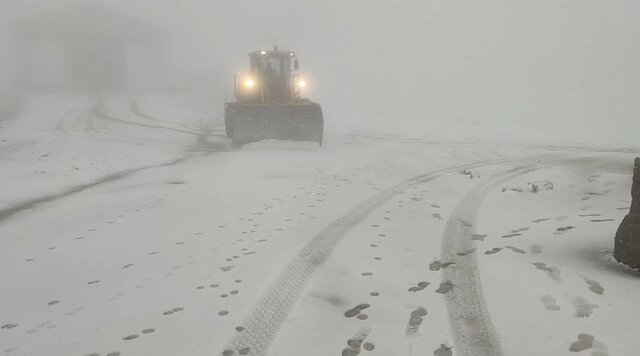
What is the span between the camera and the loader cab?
1250 cm

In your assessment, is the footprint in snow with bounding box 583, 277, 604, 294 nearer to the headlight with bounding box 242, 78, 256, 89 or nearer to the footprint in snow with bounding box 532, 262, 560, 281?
the footprint in snow with bounding box 532, 262, 560, 281

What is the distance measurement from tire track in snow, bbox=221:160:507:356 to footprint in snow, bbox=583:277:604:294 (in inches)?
74.5

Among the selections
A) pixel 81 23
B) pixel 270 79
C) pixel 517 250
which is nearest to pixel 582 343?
pixel 517 250

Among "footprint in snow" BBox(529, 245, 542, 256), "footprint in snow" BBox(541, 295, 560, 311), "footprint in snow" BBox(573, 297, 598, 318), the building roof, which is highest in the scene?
the building roof

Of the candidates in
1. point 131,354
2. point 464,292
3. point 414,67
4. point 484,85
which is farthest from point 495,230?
point 414,67

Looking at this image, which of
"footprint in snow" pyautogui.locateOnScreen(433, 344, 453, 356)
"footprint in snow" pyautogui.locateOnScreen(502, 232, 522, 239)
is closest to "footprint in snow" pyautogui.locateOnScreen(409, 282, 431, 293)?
"footprint in snow" pyautogui.locateOnScreen(433, 344, 453, 356)

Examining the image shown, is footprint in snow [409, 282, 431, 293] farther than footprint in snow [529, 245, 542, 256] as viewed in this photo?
No

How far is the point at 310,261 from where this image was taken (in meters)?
3.65

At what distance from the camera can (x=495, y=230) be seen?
14.7 ft

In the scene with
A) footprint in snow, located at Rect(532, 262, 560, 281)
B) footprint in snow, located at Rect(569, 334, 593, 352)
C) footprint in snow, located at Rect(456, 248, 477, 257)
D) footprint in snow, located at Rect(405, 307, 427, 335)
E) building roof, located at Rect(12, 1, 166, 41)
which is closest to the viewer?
footprint in snow, located at Rect(569, 334, 593, 352)

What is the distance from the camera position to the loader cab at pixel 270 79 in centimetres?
1250

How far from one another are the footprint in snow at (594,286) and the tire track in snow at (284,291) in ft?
6.21

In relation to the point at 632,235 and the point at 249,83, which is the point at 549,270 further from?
the point at 249,83

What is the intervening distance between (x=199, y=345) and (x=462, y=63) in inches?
2025
